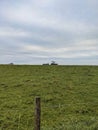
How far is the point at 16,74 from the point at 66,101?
902 cm

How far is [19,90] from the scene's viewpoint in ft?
70.3

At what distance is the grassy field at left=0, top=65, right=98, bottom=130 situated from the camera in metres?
15.1

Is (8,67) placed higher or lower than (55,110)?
higher

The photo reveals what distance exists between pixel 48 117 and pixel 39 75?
1114cm

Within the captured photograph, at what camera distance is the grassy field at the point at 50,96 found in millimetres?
15133

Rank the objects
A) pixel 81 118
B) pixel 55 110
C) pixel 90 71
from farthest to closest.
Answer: pixel 90 71, pixel 55 110, pixel 81 118

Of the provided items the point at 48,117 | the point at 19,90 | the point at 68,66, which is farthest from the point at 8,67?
the point at 48,117

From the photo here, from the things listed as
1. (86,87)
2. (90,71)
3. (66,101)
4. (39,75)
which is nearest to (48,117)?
(66,101)

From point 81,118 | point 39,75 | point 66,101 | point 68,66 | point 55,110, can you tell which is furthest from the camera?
point 68,66

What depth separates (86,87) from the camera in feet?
74.2

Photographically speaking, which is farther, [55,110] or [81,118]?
[55,110]

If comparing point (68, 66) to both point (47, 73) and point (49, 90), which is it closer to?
point (47, 73)

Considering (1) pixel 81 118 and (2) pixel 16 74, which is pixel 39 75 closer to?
(2) pixel 16 74

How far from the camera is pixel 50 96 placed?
19906mm
